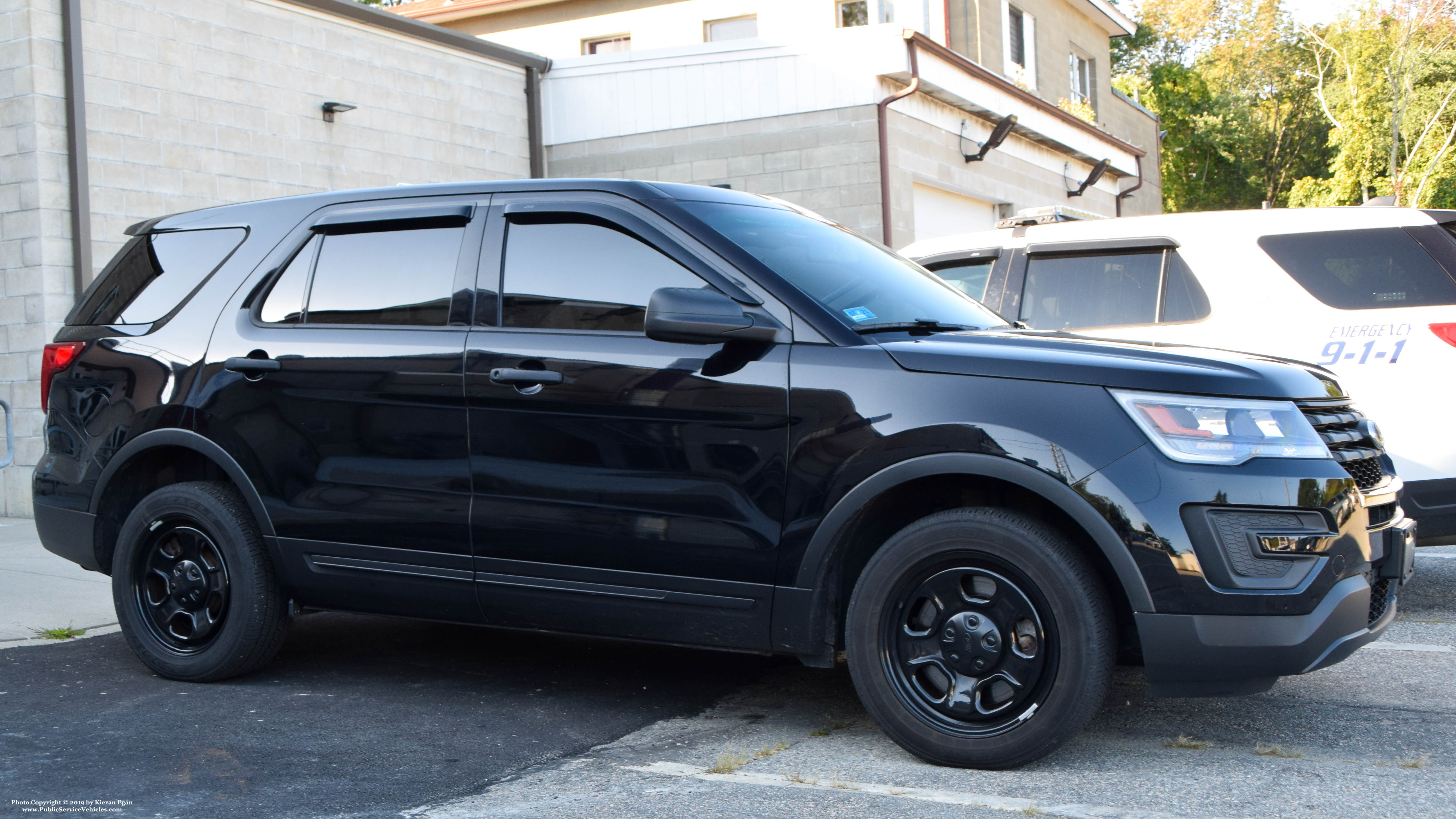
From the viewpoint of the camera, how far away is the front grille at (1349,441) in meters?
3.85

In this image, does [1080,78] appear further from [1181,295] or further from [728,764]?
[728,764]

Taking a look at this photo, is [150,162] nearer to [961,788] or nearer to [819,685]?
[819,685]

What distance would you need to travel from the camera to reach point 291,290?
16.3 feet

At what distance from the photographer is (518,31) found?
2386cm

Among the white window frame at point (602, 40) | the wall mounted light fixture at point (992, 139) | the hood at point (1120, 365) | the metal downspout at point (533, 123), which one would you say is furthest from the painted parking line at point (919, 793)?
the white window frame at point (602, 40)

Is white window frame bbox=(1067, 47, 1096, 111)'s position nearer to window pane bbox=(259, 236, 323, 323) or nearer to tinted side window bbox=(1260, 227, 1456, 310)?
tinted side window bbox=(1260, 227, 1456, 310)

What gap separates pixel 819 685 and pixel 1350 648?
78.1 inches

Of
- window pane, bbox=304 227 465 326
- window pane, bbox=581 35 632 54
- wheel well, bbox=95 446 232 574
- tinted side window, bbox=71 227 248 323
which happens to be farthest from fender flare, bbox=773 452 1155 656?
window pane, bbox=581 35 632 54

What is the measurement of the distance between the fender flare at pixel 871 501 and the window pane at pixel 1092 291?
347 cm

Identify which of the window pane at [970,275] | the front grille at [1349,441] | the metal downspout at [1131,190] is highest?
the metal downspout at [1131,190]

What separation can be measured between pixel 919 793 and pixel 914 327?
1.46 metres

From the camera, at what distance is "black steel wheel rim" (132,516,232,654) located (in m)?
5.03

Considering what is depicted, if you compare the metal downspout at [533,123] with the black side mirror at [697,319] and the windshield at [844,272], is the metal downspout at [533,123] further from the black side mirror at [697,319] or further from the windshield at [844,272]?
the black side mirror at [697,319]

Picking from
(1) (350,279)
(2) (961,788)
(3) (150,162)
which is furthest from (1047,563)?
(3) (150,162)
